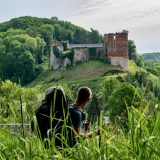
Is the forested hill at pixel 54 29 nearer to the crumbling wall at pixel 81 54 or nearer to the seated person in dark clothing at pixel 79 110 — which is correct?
the crumbling wall at pixel 81 54

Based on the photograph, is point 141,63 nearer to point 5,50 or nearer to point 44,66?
point 44,66

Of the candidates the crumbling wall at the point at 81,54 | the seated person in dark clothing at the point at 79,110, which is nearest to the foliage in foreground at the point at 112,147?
the seated person in dark clothing at the point at 79,110

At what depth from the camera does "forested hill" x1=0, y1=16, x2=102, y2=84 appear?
119375 millimetres

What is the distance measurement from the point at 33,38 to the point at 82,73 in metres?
28.7

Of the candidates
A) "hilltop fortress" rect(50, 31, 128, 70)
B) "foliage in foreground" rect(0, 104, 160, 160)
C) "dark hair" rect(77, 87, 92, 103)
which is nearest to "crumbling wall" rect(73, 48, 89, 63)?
"hilltop fortress" rect(50, 31, 128, 70)

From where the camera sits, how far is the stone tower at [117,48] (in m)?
114

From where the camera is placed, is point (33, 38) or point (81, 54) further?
point (33, 38)

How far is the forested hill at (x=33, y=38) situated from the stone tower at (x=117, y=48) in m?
15.3

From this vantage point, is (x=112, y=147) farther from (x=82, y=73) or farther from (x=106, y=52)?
(x=106, y=52)

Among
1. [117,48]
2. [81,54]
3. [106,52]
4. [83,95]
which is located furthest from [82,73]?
[83,95]

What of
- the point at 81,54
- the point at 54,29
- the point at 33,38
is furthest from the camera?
the point at 54,29

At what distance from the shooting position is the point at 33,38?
455 feet

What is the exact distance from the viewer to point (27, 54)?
11325 centimetres

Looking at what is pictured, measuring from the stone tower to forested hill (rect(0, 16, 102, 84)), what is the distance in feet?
50.2
